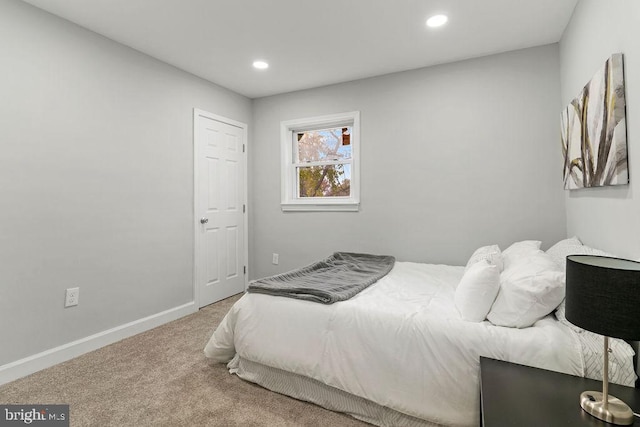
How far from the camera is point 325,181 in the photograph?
3.96 m

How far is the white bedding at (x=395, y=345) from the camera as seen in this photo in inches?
56.9

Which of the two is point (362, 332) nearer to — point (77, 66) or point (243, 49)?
point (243, 49)

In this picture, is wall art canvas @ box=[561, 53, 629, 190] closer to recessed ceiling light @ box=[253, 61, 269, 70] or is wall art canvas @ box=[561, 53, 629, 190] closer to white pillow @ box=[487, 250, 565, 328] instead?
white pillow @ box=[487, 250, 565, 328]

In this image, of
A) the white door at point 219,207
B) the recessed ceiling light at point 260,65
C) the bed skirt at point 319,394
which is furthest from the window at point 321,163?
the bed skirt at point 319,394

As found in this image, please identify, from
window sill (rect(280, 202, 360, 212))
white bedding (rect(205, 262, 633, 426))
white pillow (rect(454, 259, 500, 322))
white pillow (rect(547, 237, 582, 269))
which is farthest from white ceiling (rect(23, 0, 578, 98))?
white bedding (rect(205, 262, 633, 426))

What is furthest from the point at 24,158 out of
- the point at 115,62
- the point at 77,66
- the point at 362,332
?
the point at 362,332

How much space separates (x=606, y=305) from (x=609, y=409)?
0.39 metres

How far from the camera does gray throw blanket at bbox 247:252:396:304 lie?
201 cm

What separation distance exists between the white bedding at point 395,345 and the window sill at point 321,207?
153cm

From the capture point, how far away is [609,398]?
3.49 feet

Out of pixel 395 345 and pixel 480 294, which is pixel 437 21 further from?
pixel 395 345

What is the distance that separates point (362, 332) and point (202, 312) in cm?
226

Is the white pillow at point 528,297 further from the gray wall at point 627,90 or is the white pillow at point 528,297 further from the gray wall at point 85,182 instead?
the gray wall at point 85,182

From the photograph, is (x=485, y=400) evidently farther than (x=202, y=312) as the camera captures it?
No
